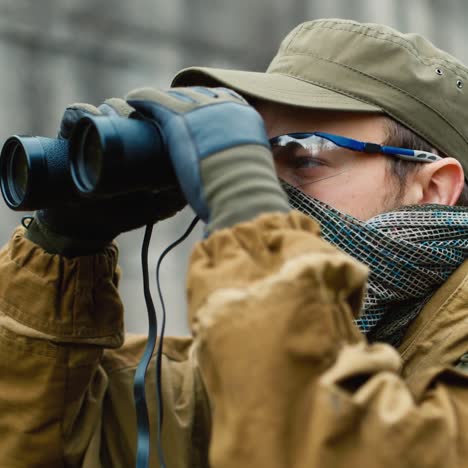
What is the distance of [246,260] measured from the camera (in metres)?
1.18

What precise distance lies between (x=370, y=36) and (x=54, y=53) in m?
2.61

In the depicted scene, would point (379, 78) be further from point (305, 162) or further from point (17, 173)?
point (17, 173)

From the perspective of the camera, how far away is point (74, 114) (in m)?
1.68

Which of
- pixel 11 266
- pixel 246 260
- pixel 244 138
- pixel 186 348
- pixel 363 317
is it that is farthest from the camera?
pixel 186 348

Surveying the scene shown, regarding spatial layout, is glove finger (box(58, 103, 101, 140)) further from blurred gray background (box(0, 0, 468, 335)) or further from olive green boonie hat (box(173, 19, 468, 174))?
blurred gray background (box(0, 0, 468, 335))

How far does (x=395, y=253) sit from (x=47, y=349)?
0.71 meters

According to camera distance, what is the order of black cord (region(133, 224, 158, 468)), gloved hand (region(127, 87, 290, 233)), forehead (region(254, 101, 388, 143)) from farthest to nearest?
forehead (region(254, 101, 388, 143)) < black cord (region(133, 224, 158, 468)) < gloved hand (region(127, 87, 290, 233))

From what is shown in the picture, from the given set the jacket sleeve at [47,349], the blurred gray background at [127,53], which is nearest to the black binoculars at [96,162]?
the jacket sleeve at [47,349]

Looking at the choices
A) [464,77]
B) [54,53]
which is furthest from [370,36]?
[54,53]

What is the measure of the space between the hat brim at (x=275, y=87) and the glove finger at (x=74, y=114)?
24 cm

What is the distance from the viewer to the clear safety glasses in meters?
1.86

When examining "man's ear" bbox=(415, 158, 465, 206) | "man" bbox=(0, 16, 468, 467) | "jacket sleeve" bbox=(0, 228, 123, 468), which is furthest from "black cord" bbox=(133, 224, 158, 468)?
"man's ear" bbox=(415, 158, 465, 206)

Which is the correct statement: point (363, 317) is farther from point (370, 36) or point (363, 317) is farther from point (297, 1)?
point (297, 1)

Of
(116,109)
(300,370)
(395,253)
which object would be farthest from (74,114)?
(300,370)
